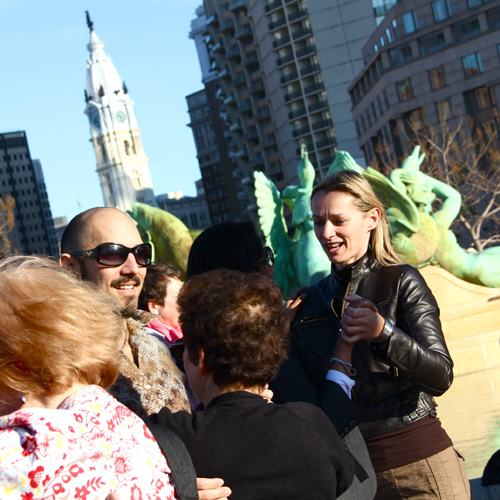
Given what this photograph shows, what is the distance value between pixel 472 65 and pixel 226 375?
139 feet

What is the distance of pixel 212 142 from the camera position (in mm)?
110875

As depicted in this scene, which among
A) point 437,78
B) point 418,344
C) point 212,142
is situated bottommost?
point 418,344

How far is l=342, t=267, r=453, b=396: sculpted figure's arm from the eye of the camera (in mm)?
2379

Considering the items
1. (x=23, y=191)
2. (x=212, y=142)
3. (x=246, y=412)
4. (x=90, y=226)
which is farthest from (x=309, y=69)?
(x=246, y=412)

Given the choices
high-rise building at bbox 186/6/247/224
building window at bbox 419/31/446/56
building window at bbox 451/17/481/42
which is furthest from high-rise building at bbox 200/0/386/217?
high-rise building at bbox 186/6/247/224

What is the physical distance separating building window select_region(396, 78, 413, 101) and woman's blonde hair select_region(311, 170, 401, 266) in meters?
43.0

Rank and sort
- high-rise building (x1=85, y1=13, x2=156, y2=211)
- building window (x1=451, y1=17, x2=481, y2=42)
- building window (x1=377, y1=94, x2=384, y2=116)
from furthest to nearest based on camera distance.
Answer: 1. high-rise building (x1=85, y1=13, x2=156, y2=211)
2. building window (x1=377, y1=94, x2=384, y2=116)
3. building window (x1=451, y1=17, x2=481, y2=42)

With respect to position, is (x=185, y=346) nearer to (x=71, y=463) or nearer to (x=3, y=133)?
(x=71, y=463)

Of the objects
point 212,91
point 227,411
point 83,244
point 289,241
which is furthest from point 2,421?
point 212,91

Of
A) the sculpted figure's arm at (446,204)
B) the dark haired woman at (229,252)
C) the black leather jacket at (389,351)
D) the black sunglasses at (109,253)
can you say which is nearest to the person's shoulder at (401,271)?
the black leather jacket at (389,351)

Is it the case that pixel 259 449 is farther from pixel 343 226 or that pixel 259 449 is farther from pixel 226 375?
pixel 343 226

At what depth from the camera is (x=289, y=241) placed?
42.9 feet

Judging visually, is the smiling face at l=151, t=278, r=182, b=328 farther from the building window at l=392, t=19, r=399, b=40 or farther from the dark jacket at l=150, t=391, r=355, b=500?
the building window at l=392, t=19, r=399, b=40

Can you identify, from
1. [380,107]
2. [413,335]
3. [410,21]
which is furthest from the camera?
[380,107]
